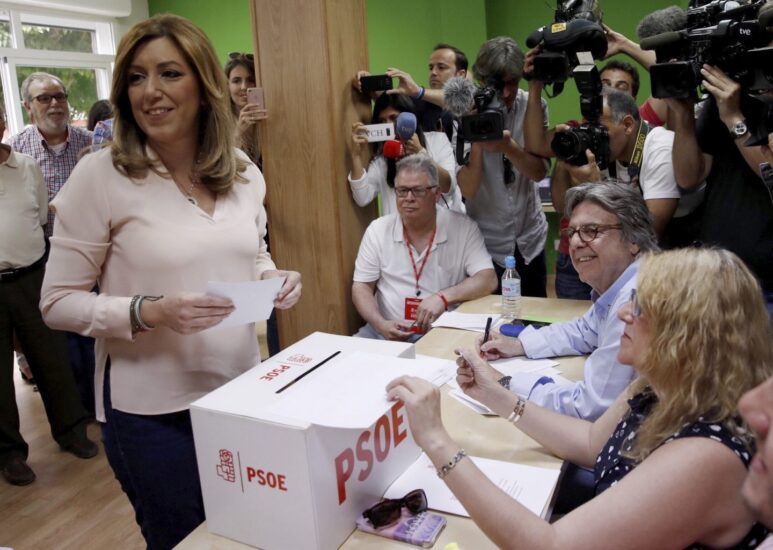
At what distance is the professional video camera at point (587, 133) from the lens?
2283 millimetres

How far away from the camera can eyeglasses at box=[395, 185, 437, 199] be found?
106 inches

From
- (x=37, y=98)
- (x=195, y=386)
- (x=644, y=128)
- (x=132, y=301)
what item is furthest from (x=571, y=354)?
(x=37, y=98)

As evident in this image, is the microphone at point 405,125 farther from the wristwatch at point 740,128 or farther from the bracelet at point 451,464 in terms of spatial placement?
the bracelet at point 451,464

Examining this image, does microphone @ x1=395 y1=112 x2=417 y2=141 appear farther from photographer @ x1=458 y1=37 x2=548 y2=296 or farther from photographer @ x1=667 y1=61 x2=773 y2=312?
photographer @ x1=667 y1=61 x2=773 y2=312

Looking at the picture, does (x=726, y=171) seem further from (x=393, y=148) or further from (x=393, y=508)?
(x=393, y=508)

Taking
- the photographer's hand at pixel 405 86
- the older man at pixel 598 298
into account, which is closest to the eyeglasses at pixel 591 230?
the older man at pixel 598 298

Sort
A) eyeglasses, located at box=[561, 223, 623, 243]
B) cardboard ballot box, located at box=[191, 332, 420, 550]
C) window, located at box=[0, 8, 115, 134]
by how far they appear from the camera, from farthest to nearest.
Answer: window, located at box=[0, 8, 115, 134]
eyeglasses, located at box=[561, 223, 623, 243]
cardboard ballot box, located at box=[191, 332, 420, 550]

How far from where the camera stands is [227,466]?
117cm

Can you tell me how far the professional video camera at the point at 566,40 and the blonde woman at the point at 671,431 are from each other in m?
1.42

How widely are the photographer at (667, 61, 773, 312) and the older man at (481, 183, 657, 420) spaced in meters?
Result: 0.49

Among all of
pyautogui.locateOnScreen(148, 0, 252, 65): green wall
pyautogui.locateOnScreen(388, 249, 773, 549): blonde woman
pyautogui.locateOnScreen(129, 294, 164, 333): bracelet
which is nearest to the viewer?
pyautogui.locateOnScreen(388, 249, 773, 549): blonde woman

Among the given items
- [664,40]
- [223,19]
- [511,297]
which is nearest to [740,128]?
[664,40]

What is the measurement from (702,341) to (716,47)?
1.32 metres

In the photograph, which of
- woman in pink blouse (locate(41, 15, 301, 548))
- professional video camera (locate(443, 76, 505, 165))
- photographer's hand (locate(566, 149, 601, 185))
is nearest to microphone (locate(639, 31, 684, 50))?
photographer's hand (locate(566, 149, 601, 185))
